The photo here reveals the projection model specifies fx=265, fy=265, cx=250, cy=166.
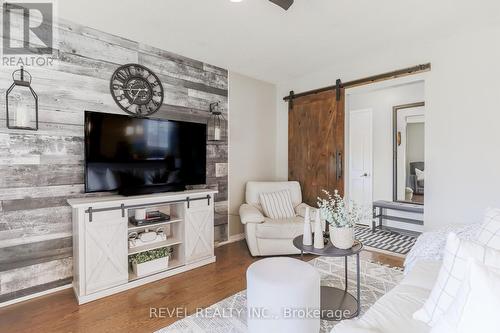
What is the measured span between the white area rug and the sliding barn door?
116cm

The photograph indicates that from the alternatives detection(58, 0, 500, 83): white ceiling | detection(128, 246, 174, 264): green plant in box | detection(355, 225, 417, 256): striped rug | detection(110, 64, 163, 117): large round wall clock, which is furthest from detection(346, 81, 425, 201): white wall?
detection(128, 246, 174, 264): green plant in box

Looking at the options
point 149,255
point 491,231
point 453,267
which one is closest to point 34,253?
point 149,255

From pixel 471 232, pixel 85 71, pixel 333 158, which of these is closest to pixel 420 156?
pixel 333 158

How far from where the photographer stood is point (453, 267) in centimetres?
100

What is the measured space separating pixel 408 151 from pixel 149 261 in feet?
13.9

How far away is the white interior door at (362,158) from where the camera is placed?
4770 millimetres

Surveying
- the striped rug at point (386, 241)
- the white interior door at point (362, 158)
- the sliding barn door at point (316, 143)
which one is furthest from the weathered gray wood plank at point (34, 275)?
the white interior door at point (362, 158)

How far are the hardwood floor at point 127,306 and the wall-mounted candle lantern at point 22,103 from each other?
151 centimetres

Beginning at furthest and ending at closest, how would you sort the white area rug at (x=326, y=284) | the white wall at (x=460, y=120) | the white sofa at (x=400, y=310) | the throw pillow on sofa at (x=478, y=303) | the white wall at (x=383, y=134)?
the white wall at (x=383, y=134)
the white wall at (x=460, y=120)
the white area rug at (x=326, y=284)
the white sofa at (x=400, y=310)
the throw pillow on sofa at (x=478, y=303)

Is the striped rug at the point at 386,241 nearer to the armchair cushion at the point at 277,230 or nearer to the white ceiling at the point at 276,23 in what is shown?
the armchair cushion at the point at 277,230

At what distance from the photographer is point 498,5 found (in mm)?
2270

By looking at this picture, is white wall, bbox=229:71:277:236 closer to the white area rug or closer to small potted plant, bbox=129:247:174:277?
small potted plant, bbox=129:247:174:277

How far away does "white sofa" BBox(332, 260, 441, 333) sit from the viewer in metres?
1.07

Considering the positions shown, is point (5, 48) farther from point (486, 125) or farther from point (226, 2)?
point (486, 125)
